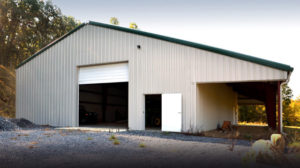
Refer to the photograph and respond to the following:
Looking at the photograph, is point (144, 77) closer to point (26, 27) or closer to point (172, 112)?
point (172, 112)

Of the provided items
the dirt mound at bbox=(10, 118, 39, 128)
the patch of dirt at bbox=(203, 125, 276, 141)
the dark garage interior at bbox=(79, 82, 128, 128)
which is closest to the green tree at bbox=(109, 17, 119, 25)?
the dark garage interior at bbox=(79, 82, 128, 128)

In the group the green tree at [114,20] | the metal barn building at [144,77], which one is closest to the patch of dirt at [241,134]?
the metal barn building at [144,77]

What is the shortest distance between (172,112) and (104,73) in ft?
15.9

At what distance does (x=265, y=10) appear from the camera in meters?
8.68

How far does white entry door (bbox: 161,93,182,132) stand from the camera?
39.6ft

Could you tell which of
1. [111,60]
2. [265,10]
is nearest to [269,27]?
[265,10]

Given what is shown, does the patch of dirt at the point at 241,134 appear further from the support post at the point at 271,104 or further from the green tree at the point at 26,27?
the green tree at the point at 26,27

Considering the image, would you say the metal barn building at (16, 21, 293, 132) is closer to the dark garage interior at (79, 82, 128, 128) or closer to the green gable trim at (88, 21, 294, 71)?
the green gable trim at (88, 21, 294, 71)

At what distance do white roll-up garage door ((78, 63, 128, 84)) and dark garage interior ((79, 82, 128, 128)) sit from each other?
12.8 ft

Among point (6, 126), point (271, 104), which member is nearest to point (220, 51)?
point (271, 104)

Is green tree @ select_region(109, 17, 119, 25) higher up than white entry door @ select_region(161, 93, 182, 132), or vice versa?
green tree @ select_region(109, 17, 119, 25)

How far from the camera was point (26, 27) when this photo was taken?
1136 inches

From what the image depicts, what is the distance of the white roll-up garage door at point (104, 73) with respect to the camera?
14141 mm

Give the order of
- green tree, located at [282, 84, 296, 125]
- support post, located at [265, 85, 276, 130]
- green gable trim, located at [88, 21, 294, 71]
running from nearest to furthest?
green gable trim, located at [88, 21, 294, 71]
support post, located at [265, 85, 276, 130]
green tree, located at [282, 84, 296, 125]
